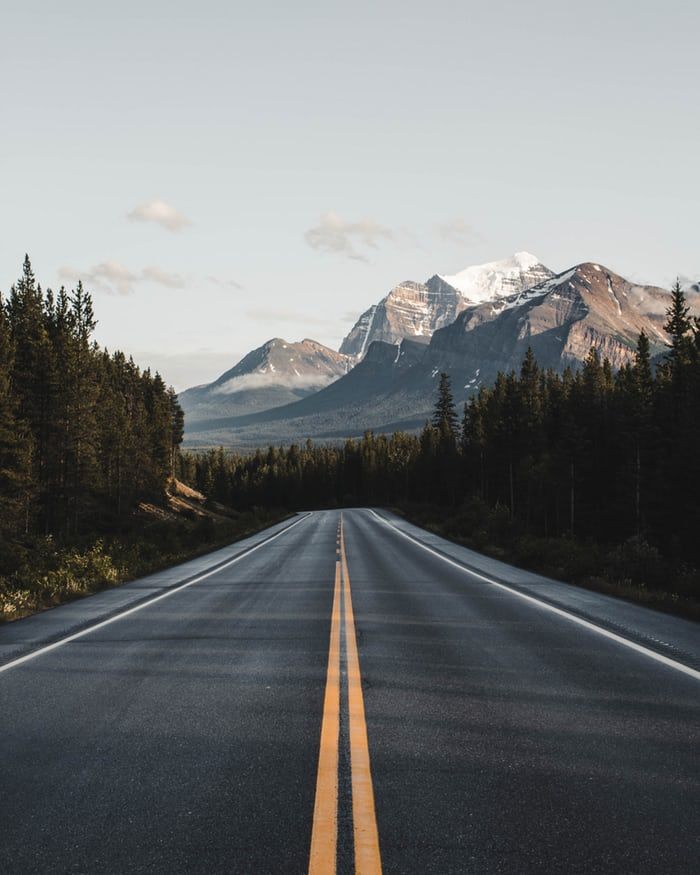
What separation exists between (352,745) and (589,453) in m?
59.8

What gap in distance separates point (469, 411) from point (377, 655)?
9547 cm

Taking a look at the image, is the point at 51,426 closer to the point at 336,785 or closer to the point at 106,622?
the point at 106,622

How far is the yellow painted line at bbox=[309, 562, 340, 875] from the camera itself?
340cm

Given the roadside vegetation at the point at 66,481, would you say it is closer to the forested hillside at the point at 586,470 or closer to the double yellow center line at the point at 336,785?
the double yellow center line at the point at 336,785

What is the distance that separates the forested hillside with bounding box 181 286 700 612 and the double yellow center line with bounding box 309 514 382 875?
10.7 meters

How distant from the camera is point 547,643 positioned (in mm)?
8969

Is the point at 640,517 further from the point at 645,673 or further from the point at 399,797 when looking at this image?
the point at 399,797

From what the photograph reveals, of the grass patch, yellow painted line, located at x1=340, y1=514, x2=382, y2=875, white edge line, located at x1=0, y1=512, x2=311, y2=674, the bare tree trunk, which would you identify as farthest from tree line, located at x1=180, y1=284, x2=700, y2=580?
yellow painted line, located at x1=340, y1=514, x2=382, y2=875

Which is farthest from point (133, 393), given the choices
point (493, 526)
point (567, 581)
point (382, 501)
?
point (567, 581)

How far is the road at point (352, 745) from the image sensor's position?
3.55 meters

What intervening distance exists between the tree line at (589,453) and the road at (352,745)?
2555cm

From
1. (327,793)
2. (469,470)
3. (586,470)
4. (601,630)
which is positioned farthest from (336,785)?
(469,470)

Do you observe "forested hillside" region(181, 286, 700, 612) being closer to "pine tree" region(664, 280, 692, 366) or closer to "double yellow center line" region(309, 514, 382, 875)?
"pine tree" region(664, 280, 692, 366)

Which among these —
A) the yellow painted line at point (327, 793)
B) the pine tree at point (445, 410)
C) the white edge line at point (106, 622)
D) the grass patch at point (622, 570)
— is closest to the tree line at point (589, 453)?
the pine tree at point (445, 410)
